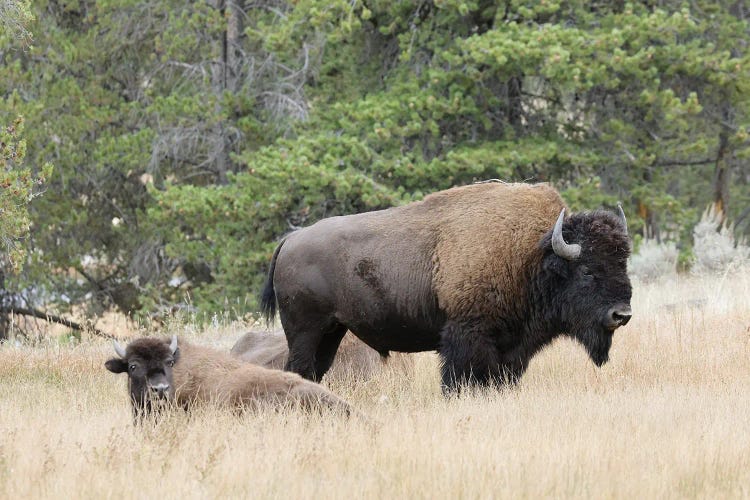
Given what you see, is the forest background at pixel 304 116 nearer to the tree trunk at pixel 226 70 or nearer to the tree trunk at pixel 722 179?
the tree trunk at pixel 226 70

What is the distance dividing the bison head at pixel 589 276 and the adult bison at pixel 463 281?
1cm

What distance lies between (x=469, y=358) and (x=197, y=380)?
227cm

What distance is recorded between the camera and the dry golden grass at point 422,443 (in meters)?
5.61

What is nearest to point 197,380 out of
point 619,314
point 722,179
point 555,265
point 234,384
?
point 234,384

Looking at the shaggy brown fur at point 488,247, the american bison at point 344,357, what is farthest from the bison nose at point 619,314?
the american bison at point 344,357

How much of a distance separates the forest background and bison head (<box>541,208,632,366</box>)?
9.83 m

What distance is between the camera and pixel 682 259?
20.9 m

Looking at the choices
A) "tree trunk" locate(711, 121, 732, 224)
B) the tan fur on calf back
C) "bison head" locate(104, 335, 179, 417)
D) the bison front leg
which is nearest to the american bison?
the bison front leg

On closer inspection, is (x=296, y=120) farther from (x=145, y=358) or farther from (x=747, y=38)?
(x=145, y=358)

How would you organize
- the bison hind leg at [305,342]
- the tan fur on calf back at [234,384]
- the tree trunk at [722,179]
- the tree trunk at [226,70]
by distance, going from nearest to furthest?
the tan fur on calf back at [234,384] < the bison hind leg at [305,342] < the tree trunk at [226,70] < the tree trunk at [722,179]

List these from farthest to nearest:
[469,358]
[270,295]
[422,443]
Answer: [270,295]
[469,358]
[422,443]

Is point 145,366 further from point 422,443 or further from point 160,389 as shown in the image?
point 422,443

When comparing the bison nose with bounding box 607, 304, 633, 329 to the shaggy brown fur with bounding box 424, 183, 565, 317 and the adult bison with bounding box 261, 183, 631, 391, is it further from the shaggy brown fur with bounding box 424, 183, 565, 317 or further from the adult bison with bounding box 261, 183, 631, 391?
the shaggy brown fur with bounding box 424, 183, 565, 317

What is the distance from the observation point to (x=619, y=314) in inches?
344
